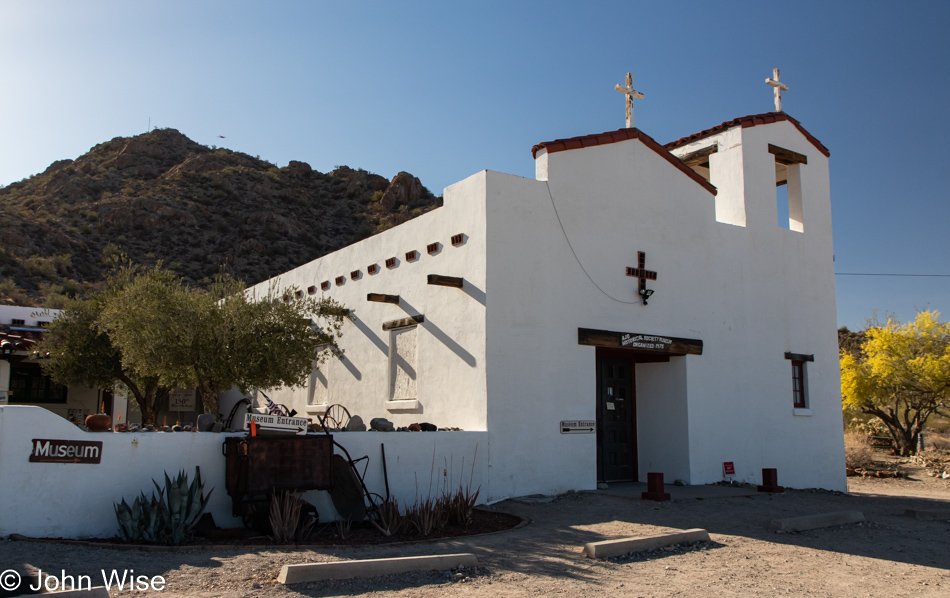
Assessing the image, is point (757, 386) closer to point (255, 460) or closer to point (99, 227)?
point (255, 460)

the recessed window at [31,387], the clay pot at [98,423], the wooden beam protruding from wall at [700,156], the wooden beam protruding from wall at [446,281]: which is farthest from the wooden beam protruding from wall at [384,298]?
the recessed window at [31,387]

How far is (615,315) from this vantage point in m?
12.5

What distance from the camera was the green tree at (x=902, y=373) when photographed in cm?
2297

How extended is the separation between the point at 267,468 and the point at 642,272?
7744mm

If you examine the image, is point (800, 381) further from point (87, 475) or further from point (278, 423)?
point (87, 475)

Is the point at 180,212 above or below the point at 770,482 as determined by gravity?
above

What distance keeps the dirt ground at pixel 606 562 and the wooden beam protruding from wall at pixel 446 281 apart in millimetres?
3691

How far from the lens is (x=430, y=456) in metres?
10.4

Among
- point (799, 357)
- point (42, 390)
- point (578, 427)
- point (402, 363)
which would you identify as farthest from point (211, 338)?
point (799, 357)

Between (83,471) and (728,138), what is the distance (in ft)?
44.5

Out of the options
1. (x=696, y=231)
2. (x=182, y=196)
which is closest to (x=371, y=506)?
(x=696, y=231)

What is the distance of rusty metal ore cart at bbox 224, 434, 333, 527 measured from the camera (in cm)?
788

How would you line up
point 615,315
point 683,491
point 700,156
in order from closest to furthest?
point 683,491, point 615,315, point 700,156

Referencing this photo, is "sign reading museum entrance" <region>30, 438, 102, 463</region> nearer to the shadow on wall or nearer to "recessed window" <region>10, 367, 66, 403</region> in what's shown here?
the shadow on wall
